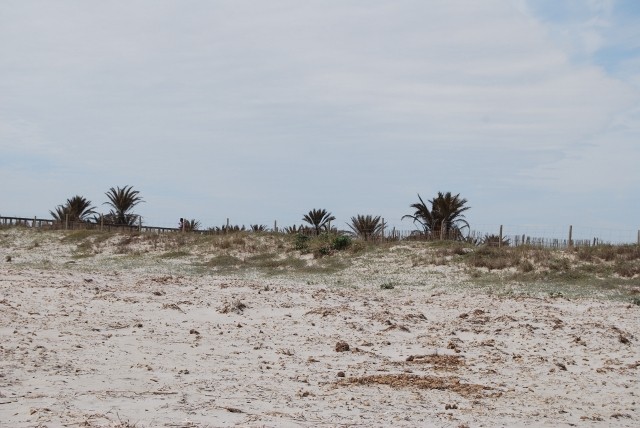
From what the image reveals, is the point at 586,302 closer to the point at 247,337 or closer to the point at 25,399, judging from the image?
the point at 247,337

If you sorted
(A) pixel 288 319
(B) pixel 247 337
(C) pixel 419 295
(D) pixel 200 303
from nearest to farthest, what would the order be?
(B) pixel 247 337 < (A) pixel 288 319 < (D) pixel 200 303 < (C) pixel 419 295

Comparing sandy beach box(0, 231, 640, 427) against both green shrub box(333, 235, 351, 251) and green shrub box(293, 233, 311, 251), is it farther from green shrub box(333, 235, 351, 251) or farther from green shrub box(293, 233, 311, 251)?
green shrub box(293, 233, 311, 251)

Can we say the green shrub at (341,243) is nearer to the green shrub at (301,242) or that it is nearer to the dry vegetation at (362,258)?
the dry vegetation at (362,258)

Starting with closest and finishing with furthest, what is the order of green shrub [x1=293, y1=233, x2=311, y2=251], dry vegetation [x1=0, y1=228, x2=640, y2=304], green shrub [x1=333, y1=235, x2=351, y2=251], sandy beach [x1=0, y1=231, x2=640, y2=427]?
1. sandy beach [x1=0, y1=231, x2=640, y2=427]
2. dry vegetation [x1=0, y1=228, x2=640, y2=304]
3. green shrub [x1=333, y1=235, x2=351, y2=251]
4. green shrub [x1=293, y1=233, x2=311, y2=251]

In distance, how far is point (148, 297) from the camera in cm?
1409

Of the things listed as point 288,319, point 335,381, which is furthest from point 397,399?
point 288,319

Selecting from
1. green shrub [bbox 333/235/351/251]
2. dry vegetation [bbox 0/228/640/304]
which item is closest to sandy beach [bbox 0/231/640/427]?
dry vegetation [bbox 0/228/640/304]

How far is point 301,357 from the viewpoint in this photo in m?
9.77

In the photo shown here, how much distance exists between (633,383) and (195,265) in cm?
1857

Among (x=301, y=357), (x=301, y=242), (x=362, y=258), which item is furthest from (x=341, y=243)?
(x=301, y=357)

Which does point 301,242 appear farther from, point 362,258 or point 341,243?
point 362,258

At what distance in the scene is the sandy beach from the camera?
6.79 metres

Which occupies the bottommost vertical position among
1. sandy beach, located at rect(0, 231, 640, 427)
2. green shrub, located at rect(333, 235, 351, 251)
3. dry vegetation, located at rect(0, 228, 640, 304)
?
sandy beach, located at rect(0, 231, 640, 427)

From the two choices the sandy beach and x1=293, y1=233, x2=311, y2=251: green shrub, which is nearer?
the sandy beach
